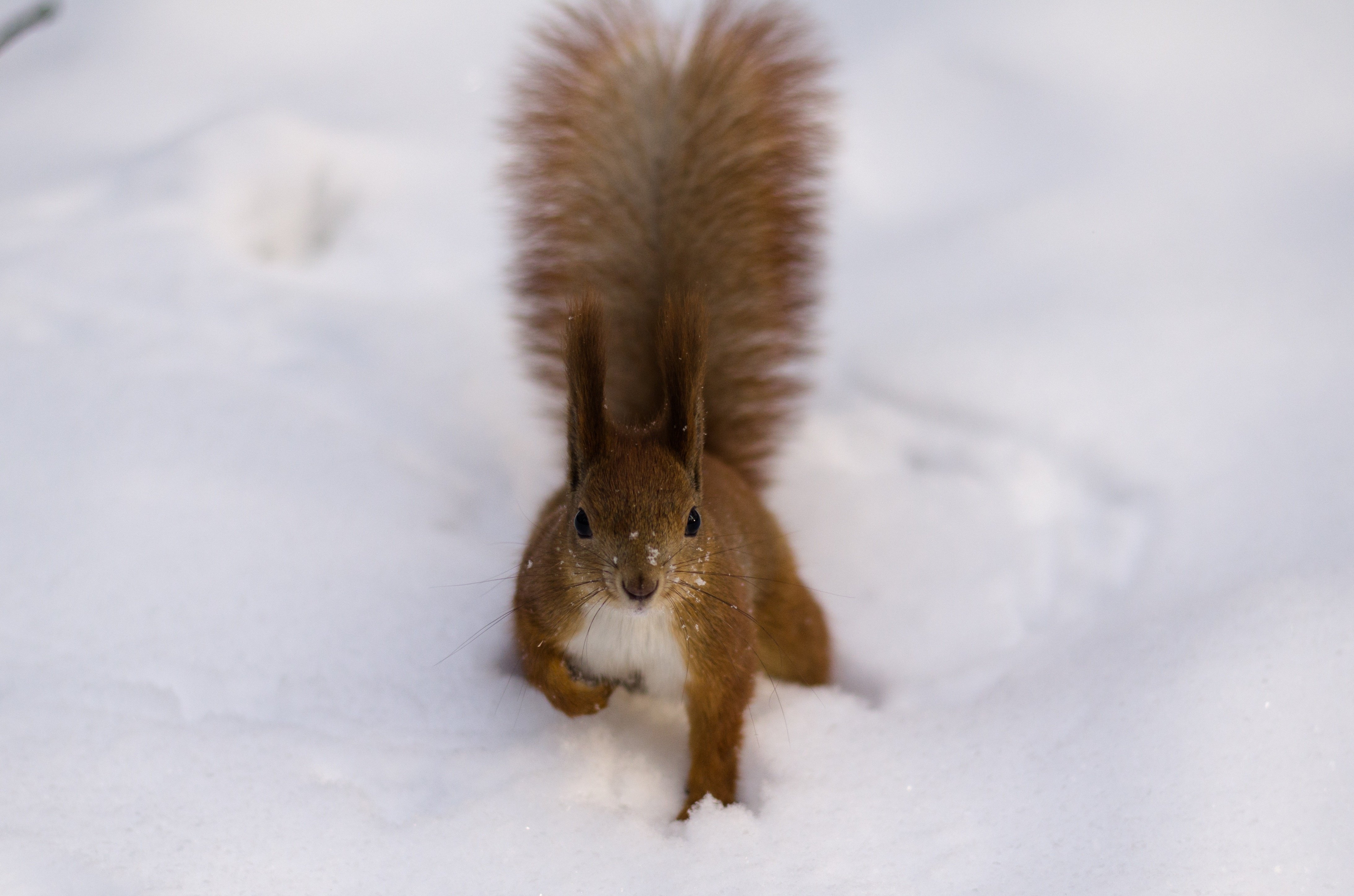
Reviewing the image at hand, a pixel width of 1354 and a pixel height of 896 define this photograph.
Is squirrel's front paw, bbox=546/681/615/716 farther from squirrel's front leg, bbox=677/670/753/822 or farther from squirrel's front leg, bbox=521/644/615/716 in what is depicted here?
squirrel's front leg, bbox=677/670/753/822

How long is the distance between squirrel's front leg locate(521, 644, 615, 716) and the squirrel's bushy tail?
64 cm

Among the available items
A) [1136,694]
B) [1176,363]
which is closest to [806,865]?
[1136,694]

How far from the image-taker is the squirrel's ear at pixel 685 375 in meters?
1.78

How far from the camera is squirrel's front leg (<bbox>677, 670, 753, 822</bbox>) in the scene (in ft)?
6.22

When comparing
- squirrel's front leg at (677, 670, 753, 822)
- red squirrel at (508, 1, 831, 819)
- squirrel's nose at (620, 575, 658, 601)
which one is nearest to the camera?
squirrel's nose at (620, 575, 658, 601)

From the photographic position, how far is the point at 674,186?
2.43 m

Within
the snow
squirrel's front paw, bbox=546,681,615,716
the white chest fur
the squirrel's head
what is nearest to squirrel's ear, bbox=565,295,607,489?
the squirrel's head

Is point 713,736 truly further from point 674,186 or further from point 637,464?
point 674,186

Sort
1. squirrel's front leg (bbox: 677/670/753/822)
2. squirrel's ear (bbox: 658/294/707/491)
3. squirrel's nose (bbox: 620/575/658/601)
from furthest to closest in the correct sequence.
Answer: squirrel's front leg (bbox: 677/670/753/822) < squirrel's ear (bbox: 658/294/707/491) < squirrel's nose (bbox: 620/575/658/601)

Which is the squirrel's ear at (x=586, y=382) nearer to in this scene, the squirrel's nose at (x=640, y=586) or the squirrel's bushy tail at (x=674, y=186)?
the squirrel's nose at (x=640, y=586)

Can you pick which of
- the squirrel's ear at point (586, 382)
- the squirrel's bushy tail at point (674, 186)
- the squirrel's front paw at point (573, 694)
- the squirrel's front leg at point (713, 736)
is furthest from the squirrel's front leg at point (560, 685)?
the squirrel's bushy tail at point (674, 186)

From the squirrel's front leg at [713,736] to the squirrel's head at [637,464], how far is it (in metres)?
0.25

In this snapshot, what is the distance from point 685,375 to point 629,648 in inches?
18.4

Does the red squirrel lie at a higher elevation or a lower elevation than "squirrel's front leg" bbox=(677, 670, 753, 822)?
higher
